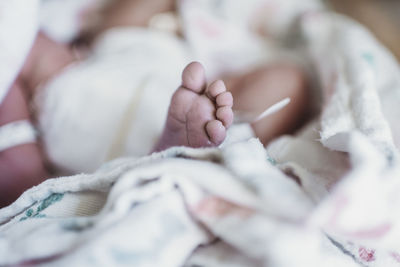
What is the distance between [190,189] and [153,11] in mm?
628

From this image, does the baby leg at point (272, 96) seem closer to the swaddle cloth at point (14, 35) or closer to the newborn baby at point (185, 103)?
the newborn baby at point (185, 103)

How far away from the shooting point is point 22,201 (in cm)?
44

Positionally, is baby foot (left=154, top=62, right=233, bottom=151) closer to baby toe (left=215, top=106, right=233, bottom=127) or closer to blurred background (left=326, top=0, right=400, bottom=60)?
baby toe (left=215, top=106, right=233, bottom=127)

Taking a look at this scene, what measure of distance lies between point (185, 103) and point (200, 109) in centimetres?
3

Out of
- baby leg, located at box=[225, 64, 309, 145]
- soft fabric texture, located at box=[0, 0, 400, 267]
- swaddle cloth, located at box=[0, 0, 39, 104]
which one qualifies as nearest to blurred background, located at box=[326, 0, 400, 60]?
baby leg, located at box=[225, 64, 309, 145]

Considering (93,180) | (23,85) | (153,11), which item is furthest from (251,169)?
(153,11)

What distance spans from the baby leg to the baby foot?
0.17 m

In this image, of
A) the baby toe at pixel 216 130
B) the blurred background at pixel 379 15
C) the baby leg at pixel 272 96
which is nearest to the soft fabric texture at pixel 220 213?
the baby toe at pixel 216 130

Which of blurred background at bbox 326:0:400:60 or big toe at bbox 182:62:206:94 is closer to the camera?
big toe at bbox 182:62:206:94

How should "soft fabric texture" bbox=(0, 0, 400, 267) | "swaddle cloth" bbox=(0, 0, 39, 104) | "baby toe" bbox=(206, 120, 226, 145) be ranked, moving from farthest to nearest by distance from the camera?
"swaddle cloth" bbox=(0, 0, 39, 104)
"baby toe" bbox=(206, 120, 226, 145)
"soft fabric texture" bbox=(0, 0, 400, 267)

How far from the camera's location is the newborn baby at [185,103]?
0.46 m

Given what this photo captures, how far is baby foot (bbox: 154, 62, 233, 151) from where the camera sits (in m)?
0.45

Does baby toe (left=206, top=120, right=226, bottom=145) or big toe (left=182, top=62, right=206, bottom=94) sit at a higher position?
big toe (left=182, top=62, right=206, bottom=94)

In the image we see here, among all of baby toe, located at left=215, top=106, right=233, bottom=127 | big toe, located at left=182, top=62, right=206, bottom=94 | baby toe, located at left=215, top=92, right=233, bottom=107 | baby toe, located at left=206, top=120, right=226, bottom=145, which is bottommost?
baby toe, located at left=206, top=120, right=226, bottom=145
